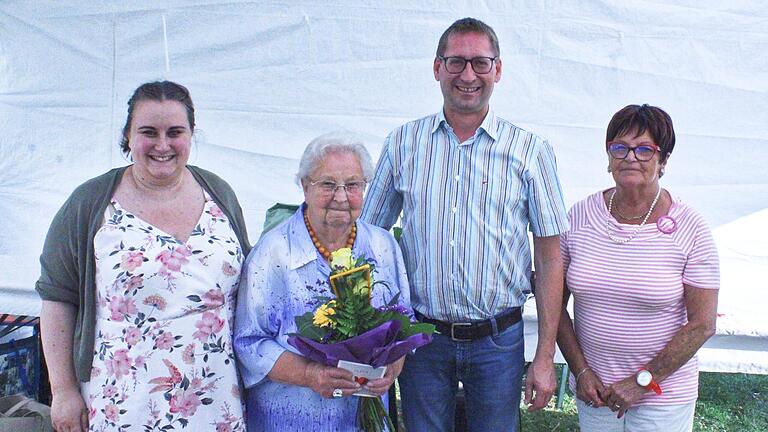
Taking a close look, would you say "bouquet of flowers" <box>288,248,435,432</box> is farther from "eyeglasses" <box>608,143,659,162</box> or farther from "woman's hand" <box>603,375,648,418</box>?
"eyeglasses" <box>608,143,659,162</box>

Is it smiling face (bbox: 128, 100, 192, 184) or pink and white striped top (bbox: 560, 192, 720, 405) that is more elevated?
smiling face (bbox: 128, 100, 192, 184)

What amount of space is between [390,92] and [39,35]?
1806 mm

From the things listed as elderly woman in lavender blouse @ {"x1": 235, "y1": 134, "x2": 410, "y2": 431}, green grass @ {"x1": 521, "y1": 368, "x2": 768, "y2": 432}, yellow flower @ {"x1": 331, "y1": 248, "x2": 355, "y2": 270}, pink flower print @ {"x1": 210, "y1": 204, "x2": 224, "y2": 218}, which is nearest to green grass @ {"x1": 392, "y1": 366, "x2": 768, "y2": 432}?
green grass @ {"x1": 521, "y1": 368, "x2": 768, "y2": 432}

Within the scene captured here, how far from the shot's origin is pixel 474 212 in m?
2.33

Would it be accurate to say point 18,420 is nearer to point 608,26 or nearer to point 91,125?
point 91,125

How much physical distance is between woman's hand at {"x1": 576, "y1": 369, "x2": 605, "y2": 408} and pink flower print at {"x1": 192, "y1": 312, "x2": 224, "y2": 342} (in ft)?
4.03

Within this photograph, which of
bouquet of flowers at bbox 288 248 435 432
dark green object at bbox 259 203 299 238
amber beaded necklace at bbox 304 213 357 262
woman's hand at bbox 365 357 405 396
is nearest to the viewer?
bouquet of flowers at bbox 288 248 435 432

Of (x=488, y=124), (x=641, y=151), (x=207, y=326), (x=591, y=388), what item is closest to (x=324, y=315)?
(x=207, y=326)

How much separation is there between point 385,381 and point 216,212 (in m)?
0.72

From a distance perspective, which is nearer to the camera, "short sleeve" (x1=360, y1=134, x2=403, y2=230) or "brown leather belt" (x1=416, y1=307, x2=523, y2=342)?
"brown leather belt" (x1=416, y1=307, x2=523, y2=342)

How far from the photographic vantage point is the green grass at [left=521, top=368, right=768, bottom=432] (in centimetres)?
424

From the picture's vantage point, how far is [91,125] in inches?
147

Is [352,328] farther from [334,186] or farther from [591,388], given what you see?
[591,388]

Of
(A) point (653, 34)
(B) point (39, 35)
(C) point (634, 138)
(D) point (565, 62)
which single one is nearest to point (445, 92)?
(C) point (634, 138)
